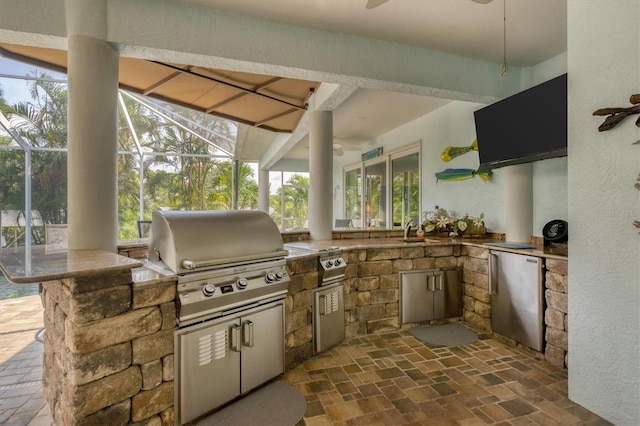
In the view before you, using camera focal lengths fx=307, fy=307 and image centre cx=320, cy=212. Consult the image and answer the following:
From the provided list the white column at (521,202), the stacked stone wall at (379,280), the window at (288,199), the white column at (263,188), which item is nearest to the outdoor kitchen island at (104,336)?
the stacked stone wall at (379,280)

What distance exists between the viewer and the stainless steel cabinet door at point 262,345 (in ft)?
6.72

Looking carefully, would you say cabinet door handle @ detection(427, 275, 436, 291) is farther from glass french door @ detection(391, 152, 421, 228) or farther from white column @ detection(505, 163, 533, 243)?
Result: glass french door @ detection(391, 152, 421, 228)

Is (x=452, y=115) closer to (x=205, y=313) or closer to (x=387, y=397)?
(x=387, y=397)

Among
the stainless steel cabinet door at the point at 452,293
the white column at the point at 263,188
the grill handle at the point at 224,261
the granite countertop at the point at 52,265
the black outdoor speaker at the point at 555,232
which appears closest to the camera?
the granite countertop at the point at 52,265

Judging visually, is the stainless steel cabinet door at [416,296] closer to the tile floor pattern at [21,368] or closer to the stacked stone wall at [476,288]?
the stacked stone wall at [476,288]

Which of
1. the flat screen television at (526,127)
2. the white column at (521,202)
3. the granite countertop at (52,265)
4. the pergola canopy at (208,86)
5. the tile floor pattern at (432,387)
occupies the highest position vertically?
the pergola canopy at (208,86)

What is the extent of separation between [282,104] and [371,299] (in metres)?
2.90

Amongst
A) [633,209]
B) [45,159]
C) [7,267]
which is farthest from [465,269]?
[45,159]

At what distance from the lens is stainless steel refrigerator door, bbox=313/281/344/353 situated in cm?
267

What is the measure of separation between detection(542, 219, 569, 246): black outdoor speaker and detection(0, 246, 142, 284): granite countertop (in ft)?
11.4

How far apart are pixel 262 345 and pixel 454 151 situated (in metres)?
3.81

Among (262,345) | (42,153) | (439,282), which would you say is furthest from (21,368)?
(42,153)

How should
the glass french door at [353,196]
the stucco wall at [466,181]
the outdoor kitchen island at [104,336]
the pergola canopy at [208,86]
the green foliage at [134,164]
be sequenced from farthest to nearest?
the glass french door at [353,196], the green foliage at [134,164], the stucco wall at [466,181], the pergola canopy at [208,86], the outdoor kitchen island at [104,336]

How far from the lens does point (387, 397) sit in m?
2.08
